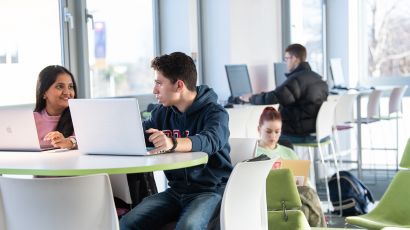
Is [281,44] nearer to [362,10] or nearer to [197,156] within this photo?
[362,10]

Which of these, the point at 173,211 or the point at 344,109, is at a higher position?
the point at 344,109

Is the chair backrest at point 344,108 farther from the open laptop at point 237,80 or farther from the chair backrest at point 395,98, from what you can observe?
the chair backrest at point 395,98

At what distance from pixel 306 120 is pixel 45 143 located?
326 cm

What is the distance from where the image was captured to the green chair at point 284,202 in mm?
3240

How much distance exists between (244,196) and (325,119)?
3384 millimetres

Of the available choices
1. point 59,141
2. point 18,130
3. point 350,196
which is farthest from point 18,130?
point 350,196

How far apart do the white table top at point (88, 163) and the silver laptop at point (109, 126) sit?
0.04 m

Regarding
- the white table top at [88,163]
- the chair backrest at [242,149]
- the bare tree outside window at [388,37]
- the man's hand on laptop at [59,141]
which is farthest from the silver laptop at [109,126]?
the bare tree outside window at [388,37]

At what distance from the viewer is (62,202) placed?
7.72 ft

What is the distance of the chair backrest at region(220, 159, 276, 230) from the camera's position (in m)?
2.63

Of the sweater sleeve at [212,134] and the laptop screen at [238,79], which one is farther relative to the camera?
the laptop screen at [238,79]

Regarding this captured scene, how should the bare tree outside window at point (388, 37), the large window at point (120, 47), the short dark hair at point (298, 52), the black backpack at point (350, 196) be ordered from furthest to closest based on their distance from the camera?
the bare tree outside window at point (388, 37), the short dark hair at point (298, 52), the black backpack at point (350, 196), the large window at point (120, 47)

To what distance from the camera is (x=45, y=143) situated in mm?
3232

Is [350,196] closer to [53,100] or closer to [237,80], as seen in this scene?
[237,80]
